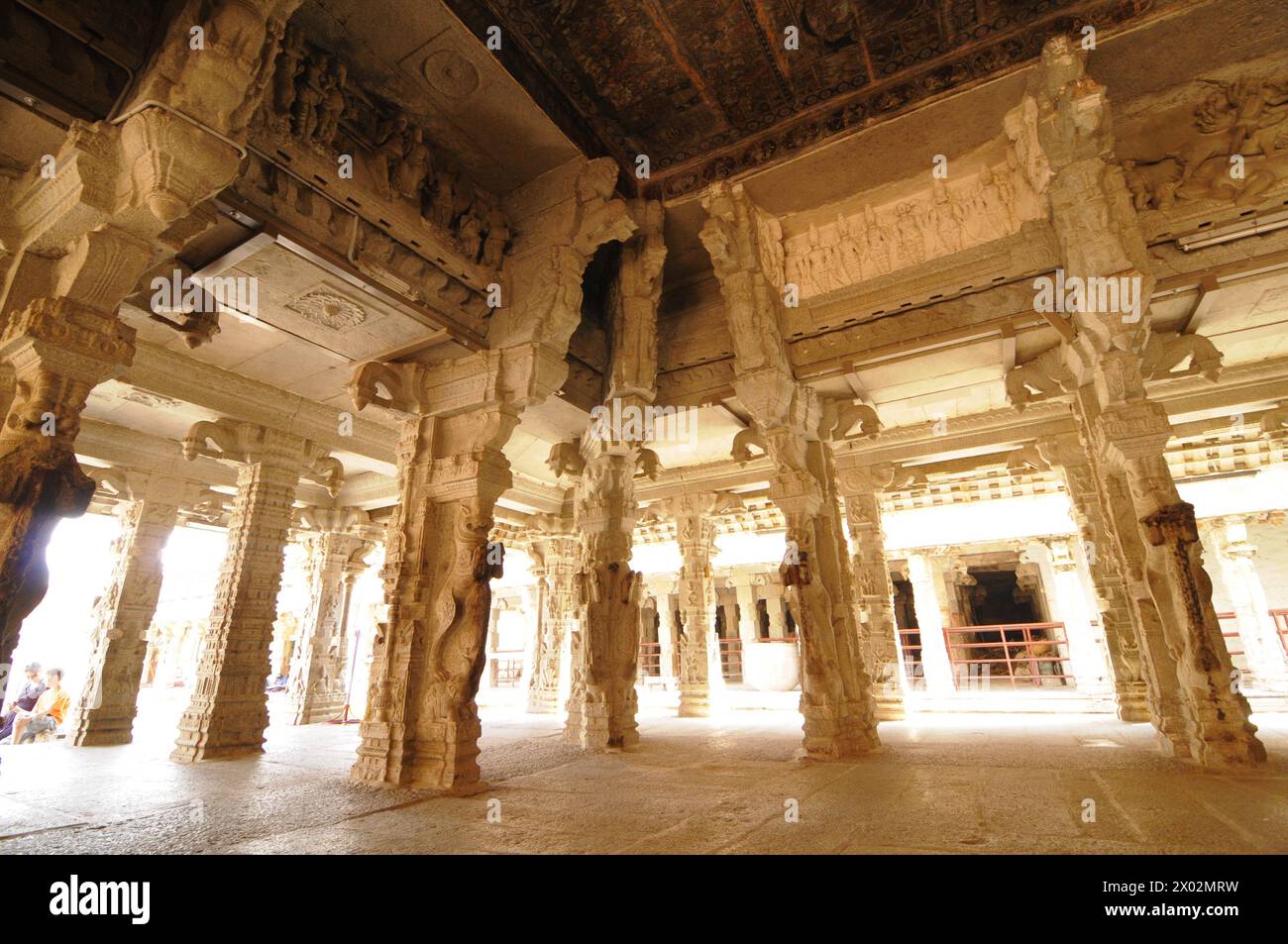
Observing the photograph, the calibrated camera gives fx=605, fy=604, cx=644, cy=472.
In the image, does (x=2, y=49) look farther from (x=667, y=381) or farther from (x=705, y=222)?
(x=667, y=381)

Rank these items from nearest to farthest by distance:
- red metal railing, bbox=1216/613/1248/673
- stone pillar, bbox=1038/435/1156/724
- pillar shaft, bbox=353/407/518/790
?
1. pillar shaft, bbox=353/407/518/790
2. stone pillar, bbox=1038/435/1156/724
3. red metal railing, bbox=1216/613/1248/673

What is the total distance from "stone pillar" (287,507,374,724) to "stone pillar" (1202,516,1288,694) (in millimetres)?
18628

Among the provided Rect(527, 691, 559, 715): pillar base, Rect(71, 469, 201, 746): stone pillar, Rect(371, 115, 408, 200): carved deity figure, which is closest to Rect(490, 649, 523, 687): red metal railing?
Rect(527, 691, 559, 715): pillar base

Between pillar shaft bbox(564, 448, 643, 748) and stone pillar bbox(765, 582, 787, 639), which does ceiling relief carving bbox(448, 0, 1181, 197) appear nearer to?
pillar shaft bbox(564, 448, 643, 748)

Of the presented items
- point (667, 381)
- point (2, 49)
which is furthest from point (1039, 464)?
point (2, 49)

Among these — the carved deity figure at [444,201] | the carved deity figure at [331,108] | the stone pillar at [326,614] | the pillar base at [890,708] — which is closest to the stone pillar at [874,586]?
the pillar base at [890,708]

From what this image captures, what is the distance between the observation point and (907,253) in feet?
20.1

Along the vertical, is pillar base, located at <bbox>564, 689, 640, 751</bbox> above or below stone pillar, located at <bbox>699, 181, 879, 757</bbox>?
below

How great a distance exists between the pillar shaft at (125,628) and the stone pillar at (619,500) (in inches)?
226

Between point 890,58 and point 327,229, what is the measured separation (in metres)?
4.84

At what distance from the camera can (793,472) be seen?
6.45 m

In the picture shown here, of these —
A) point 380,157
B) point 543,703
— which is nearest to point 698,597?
point 543,703

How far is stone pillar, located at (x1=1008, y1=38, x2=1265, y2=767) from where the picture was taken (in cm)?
473

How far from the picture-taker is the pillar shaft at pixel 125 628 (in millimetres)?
7355
